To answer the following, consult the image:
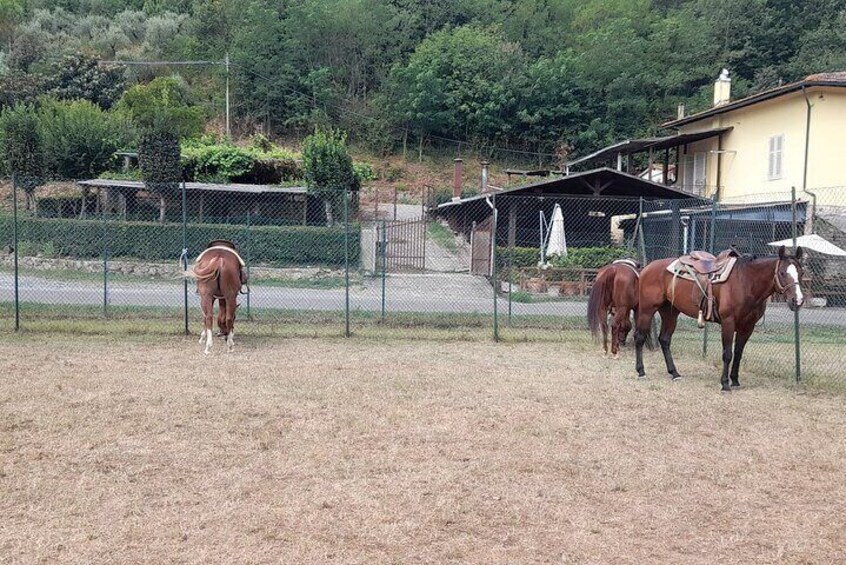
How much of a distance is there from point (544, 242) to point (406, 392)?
686 inches

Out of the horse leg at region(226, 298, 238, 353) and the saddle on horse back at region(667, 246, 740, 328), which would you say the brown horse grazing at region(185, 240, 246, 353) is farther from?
the saddle on horse back at region(667, 246, 740, 328)

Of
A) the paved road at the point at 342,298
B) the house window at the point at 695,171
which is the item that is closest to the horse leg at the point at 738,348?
the paved road at the point at 342,298

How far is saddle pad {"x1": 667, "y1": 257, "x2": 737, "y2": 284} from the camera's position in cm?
920

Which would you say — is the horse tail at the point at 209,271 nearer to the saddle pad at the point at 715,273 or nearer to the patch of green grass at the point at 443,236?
the saddle pad at the point at 715,273

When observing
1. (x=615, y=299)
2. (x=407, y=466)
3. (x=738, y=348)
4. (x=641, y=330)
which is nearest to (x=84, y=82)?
(x=615, y=299)

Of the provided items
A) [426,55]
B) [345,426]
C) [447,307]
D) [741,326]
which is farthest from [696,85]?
[345,426]

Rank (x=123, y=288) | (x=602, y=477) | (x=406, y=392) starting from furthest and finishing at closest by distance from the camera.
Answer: (x=123, y=288) → (x=406, y=392) → (x=602, y=477)

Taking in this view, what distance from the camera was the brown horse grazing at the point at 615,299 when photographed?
1057 centimetres

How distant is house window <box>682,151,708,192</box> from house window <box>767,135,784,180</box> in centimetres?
427

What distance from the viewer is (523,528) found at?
4637 millimetres

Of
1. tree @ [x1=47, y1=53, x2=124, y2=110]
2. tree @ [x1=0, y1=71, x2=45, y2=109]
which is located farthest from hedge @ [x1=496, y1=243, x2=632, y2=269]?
tree @ [x1=47, y1=53, x2=124, y2=110]

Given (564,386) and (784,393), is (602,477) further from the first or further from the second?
(784,393)

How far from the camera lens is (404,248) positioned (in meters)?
28.9

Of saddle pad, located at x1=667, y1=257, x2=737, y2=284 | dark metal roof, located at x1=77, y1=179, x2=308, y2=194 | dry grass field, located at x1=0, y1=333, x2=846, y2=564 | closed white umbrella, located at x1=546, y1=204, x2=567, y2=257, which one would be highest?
dark metal roof, located at x1=77, y1=179, x2=308, y2=194
